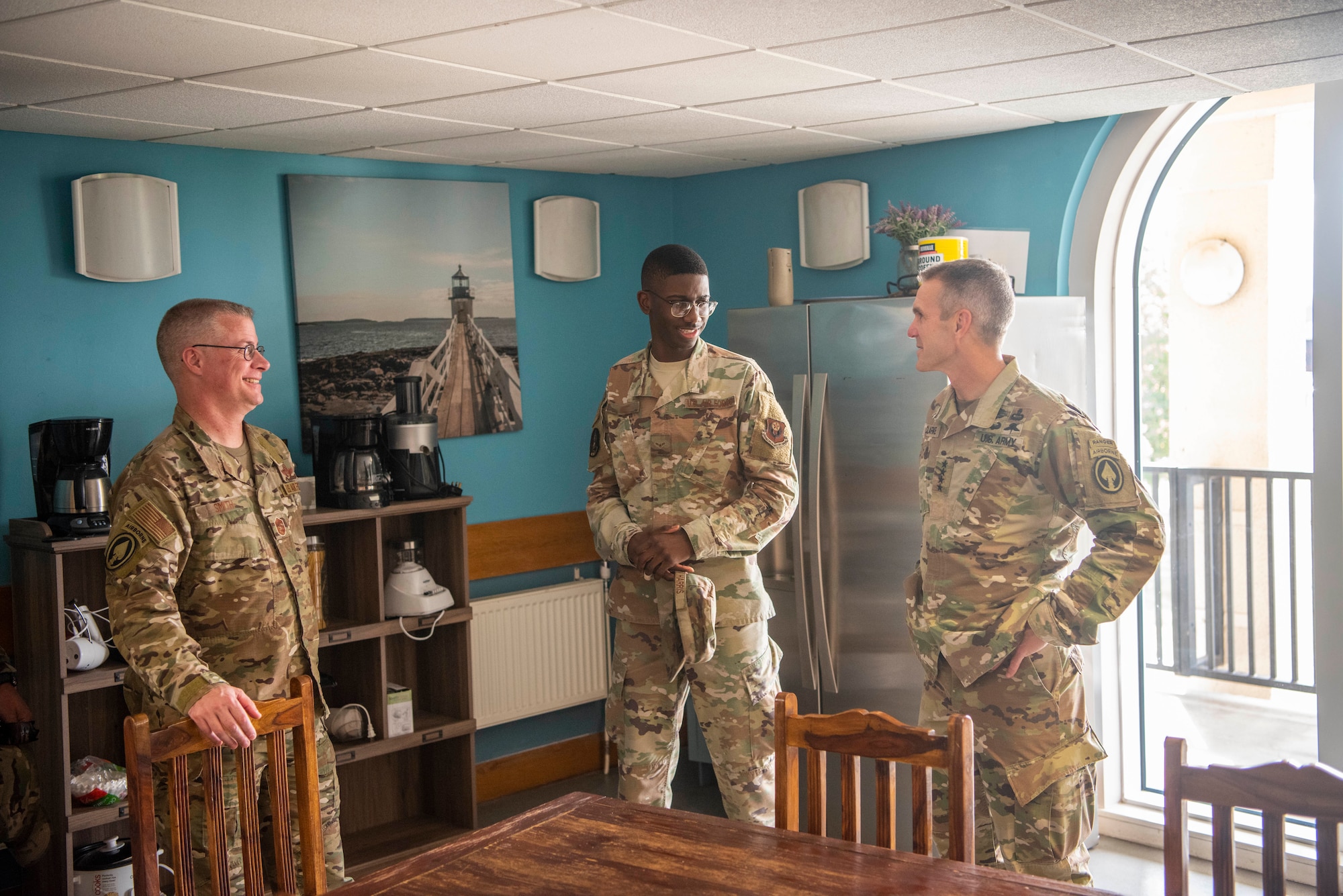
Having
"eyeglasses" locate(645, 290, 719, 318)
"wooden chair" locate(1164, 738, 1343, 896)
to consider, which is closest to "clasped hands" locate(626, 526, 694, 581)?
"eyeglasses" locate(645, 290, 719, 318)

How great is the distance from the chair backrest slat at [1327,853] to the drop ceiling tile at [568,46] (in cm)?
192

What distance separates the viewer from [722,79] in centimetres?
310

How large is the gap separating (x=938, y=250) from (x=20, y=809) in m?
3.19

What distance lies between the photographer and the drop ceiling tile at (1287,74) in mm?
3105

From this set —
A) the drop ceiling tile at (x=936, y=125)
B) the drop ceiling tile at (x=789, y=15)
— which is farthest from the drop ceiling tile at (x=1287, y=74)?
the drop ceiling tile at (x=789, y=15)

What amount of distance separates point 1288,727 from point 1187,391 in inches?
54.2

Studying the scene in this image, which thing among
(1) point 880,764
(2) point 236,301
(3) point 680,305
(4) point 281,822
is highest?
(2) point 236,301

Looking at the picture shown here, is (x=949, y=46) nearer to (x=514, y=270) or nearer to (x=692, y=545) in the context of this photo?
(x=692, y=545)

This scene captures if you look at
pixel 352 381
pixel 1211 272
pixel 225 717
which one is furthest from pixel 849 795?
pixel 1211 272

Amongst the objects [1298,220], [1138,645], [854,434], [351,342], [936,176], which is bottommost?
[1138,645]

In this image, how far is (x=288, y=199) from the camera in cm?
406

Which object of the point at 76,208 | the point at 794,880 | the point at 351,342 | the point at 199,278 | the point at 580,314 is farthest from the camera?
the point at 580,314

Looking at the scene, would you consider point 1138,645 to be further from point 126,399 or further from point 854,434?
point 126,399

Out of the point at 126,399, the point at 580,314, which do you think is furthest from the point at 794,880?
the point at 580,314
